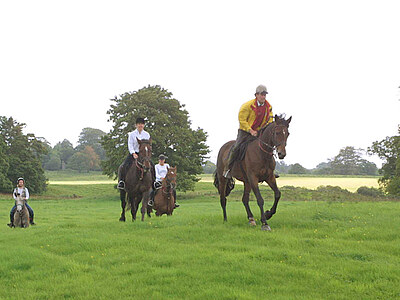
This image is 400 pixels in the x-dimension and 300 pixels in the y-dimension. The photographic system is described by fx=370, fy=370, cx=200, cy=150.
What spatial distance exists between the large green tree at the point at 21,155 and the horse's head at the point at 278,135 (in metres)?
56.3

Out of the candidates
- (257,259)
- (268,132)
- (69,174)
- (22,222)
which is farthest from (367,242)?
(69,174)

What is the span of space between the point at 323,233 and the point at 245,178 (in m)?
3.10

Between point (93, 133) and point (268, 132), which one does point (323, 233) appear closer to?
point (268, 132)

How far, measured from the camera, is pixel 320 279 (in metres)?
6.52

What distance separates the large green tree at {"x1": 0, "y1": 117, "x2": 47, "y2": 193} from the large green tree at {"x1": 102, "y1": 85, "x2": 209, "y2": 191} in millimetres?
20252

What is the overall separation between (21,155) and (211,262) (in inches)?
2430

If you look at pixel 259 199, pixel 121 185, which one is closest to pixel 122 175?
pixel 121 185

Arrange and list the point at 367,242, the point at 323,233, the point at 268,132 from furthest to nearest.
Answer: the point at 268,132
the point at 323,233
the point at 367,242

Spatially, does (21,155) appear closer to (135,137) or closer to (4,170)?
(4,170)

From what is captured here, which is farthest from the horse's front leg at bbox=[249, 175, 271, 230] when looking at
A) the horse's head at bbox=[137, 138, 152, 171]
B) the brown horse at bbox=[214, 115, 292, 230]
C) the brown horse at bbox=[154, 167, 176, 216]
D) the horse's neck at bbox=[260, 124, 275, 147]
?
the brown horse at bbox=[154, 167, 176, 216]

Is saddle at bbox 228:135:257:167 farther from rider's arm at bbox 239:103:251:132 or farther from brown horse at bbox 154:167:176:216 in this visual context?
brown horse at bbox 154:167:176:216

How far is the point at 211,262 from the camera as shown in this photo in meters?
7.66

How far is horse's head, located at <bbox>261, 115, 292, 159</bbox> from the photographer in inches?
404

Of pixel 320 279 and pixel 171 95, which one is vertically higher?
pixel 171 95
